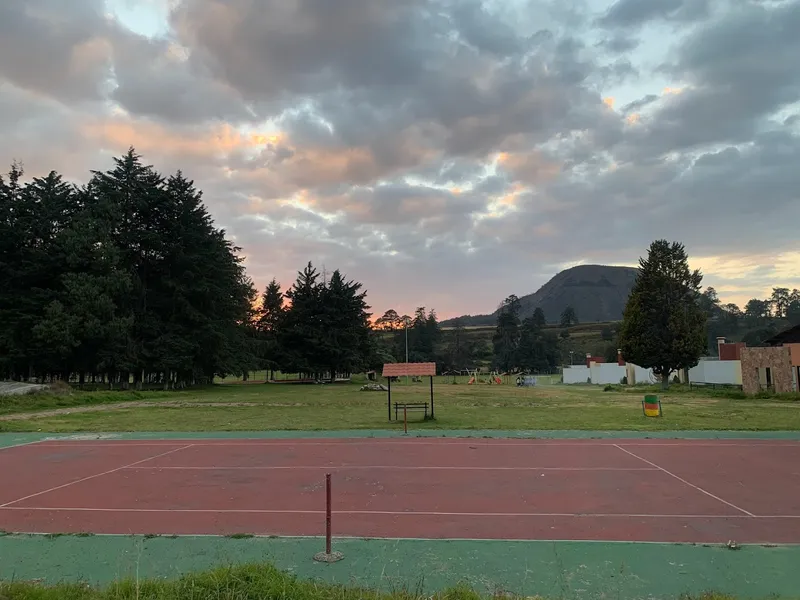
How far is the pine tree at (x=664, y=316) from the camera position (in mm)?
44688

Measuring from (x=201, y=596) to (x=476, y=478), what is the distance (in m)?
7.51

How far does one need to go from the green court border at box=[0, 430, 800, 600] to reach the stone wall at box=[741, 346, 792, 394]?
104ft

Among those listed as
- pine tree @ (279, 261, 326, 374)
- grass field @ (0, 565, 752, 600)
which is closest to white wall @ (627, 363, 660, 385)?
pine tree @ (279, 261, 326, 374)

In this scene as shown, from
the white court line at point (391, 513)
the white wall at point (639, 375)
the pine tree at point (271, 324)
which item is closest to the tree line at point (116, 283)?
the pine tree at point (271, 324)

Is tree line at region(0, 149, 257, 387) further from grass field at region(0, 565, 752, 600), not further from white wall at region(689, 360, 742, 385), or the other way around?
white wall at region(689, 360, 742, 385)

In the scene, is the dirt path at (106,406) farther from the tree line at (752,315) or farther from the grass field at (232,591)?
the tree line at (752,315)

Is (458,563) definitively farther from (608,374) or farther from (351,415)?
(608,374)

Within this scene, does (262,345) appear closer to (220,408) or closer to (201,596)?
(220,408)

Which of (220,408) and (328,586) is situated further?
(220,408)

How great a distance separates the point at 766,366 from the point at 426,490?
32.2 m

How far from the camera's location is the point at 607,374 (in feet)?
208

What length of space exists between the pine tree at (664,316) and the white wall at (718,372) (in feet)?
11.0

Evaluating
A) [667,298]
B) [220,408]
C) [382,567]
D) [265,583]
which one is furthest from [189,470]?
[667,298]

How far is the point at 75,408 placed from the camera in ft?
95.6
